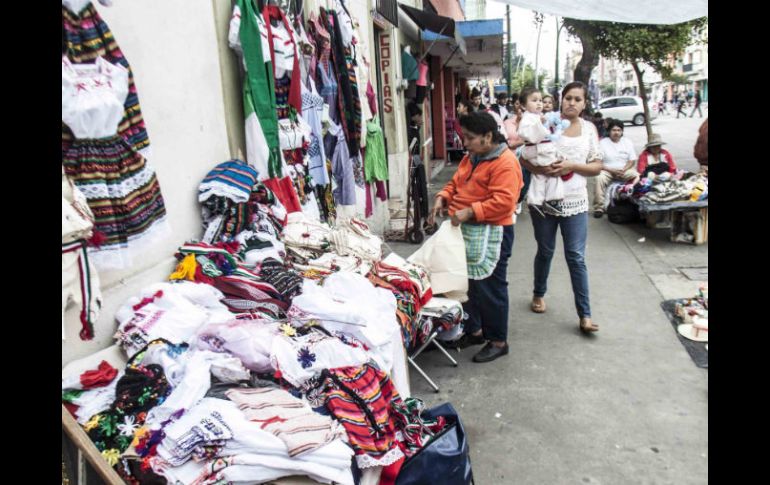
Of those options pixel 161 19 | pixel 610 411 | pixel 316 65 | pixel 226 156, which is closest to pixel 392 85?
pixel 316 65

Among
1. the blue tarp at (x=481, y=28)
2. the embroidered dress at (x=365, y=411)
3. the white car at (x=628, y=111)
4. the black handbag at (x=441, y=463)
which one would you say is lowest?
the black handbag at (x=441, y=463)

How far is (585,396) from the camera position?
3.75 m

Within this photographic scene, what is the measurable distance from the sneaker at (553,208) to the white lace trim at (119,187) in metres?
3.00

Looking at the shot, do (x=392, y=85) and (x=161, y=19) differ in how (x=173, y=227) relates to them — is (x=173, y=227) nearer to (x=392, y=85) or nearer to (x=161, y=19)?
(x=161, y=19)

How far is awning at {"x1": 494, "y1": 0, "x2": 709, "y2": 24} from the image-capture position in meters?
4.15

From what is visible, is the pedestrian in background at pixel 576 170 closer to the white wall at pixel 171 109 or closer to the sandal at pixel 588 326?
the sandal at pixel 588 326

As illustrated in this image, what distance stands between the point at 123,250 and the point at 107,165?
395 mm

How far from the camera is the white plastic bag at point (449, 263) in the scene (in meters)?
4.04

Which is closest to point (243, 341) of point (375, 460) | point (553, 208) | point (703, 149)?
point (375, 460)

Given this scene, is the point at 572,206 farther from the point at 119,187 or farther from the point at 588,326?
the point at 119,187

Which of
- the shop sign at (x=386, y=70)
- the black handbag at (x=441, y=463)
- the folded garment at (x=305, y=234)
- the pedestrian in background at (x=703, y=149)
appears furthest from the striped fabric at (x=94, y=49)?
the pedestrian in background at (x=703, y=149)

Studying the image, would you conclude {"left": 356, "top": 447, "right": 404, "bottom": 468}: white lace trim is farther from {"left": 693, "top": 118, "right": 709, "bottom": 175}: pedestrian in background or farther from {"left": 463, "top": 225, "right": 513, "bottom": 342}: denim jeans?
{"left": 693, "top": 118, "right": 709, "bottom": 175}: pedestrian in background

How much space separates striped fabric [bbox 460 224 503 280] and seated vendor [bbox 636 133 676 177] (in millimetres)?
5521

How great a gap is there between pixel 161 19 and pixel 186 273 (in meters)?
1.49
